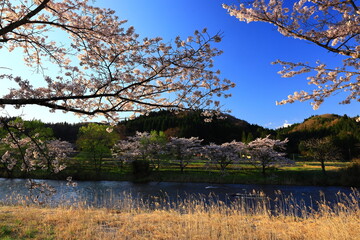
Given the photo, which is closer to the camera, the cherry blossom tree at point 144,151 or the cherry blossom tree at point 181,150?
the cherry blossom tree at point 144,151

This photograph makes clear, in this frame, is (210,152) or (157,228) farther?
(210,152)

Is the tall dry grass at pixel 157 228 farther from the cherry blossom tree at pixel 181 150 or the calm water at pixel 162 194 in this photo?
the cherry blossom tree at pixel 181 150

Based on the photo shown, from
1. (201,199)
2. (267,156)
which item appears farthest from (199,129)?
(201,199)

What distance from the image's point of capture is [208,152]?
37.7 meters

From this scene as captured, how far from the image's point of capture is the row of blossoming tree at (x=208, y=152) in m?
35.4

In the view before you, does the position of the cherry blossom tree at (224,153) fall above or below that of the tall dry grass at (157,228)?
above

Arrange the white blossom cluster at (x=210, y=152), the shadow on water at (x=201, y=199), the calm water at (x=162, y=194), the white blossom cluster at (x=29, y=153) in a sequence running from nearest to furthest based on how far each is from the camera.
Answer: the white blossom cluster at (x=29, y=153)
the shadow on water at (x=201, y=199)
the calm water at (x=162, y=194)
the white blossom cluster at (x=210, y=152)

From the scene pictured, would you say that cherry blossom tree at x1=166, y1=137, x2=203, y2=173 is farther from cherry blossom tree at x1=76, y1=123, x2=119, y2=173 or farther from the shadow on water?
the shadow on water

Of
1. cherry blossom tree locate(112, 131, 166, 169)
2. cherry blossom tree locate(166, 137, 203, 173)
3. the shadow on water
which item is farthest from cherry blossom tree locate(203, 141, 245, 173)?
the shadow on water

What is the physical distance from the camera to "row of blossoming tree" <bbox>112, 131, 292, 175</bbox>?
35366 millimetres

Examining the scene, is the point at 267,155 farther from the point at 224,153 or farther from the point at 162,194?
the point at 162,194

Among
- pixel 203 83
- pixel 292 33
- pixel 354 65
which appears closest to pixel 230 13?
pixel 292 33

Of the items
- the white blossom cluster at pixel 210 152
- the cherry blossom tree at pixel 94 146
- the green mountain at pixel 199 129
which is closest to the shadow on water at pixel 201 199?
the white blossom cluster at pixel 210 152

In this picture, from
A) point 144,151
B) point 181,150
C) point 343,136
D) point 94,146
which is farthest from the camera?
point 343,136
